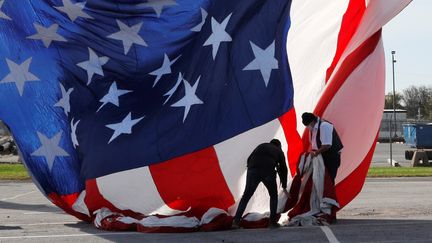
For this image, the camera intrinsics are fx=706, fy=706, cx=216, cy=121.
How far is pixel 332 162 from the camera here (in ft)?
32.6

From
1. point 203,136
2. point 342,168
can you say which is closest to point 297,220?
point 342,168

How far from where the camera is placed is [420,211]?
11.7 m

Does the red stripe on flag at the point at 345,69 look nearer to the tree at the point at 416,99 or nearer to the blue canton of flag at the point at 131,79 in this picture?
the blue canton of flag at the point at 131,79

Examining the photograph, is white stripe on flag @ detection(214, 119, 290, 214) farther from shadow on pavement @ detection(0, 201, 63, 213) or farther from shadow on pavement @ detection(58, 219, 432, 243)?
shadow on pavement @ detection(0, 201, 63, 213)

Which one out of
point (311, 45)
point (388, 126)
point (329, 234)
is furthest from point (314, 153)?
point (388, 126)

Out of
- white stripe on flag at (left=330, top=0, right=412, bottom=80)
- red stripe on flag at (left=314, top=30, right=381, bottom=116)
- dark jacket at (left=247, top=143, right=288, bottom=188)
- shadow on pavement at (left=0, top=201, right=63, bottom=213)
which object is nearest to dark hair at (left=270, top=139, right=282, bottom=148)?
dark jacket at (left=247, top=143, right=288, bottom=188)

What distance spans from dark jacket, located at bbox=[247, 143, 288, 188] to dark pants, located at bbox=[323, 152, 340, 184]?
23.7 inches

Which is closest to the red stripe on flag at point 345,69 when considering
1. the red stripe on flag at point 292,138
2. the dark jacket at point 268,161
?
the red stripe on flag at point 292,138

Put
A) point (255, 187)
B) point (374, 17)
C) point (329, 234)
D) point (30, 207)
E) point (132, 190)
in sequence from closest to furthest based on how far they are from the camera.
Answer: point (329, 234), point (255, 187), point (374, 17), point (132, 190), point (30, 207)

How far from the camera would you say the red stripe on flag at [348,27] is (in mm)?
10383

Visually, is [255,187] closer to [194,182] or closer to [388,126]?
Result: [194,182]

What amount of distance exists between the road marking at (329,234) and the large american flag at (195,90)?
95 cm

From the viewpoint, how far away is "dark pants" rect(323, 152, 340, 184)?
32.6 ft

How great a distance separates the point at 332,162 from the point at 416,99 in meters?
120
